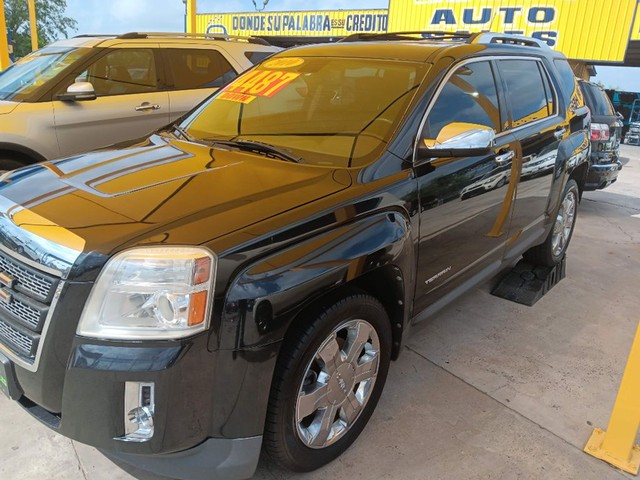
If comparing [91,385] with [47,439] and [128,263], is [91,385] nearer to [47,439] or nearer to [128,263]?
[128,263]

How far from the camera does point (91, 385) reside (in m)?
1.74

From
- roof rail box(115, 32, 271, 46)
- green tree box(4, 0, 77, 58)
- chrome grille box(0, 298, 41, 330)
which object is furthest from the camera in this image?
green tree box(4, 0, 77, 58)

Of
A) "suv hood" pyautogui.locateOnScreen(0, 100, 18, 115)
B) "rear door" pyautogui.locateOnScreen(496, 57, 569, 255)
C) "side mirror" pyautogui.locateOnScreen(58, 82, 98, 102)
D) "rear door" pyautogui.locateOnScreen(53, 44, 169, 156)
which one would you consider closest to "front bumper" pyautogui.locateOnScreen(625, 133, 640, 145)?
"rear door" pyautogui.locateOnScreen(496, 57, 569, 255)

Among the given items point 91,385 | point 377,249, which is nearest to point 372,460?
point 377,249

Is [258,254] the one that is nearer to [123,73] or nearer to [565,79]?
[565,79]

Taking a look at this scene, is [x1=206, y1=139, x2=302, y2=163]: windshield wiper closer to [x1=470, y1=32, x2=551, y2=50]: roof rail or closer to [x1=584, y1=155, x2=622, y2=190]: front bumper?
[x1=470, y1=32, x2=551, y2=50]: roof rail

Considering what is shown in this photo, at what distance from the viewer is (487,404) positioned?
2.94m

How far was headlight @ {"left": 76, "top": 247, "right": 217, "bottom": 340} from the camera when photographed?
5.69 feet

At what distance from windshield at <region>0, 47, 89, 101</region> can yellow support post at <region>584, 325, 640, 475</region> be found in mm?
5341

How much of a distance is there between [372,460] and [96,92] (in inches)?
184

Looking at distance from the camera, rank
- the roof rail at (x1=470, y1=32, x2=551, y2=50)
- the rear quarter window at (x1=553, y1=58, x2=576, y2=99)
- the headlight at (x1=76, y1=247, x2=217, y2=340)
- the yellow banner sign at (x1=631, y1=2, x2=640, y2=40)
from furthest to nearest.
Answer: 1. the yellow banner sign at (x1=631, y1=2, x2=640, y2=40)
2. the rear quarter window at (x1=553, y1=58, x2=576, y2=99)
3. the roof rail at (x1=470, y1=32, x2=551, y2=50)
4. the headlight at (x1=76, y1=247, x2=217, y2=340)

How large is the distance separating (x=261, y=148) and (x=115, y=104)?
3.51 m

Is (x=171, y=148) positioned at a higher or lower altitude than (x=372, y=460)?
higher

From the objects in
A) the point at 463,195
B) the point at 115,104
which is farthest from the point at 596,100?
the point at 115,104
